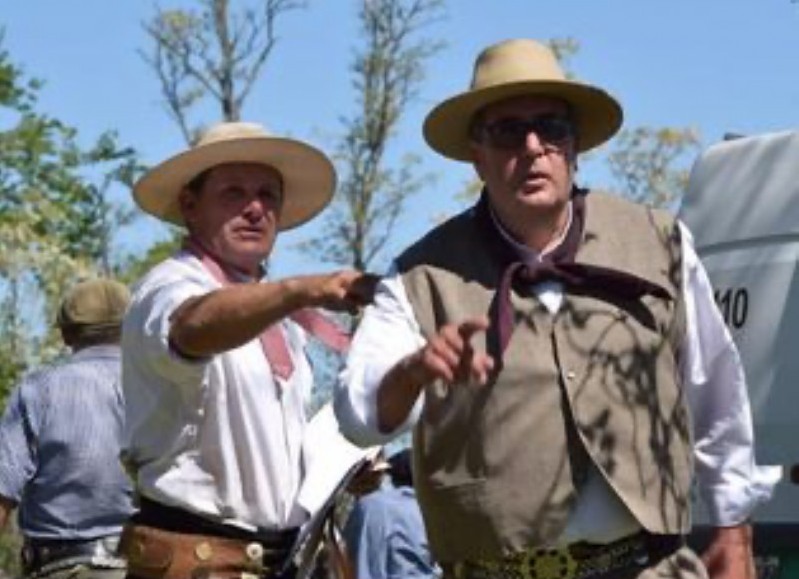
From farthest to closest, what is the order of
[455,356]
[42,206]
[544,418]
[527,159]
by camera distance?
[42,206]
[527,159]
[544,418]
[455,356]

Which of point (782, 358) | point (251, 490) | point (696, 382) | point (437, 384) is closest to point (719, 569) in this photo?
point (696, 382)

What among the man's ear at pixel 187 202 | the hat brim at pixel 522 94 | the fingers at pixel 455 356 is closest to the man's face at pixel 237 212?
the man's ear at pixel 187 202

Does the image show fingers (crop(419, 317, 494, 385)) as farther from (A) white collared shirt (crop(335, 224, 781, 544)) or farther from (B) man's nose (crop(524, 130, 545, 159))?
(B) man's nose (crop(524, 130, 545, 159))

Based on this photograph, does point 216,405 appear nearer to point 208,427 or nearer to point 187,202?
point 208,427

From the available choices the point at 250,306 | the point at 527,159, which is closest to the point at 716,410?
the point at 527,159

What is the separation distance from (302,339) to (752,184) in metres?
2.82

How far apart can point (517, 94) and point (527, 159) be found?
7.2 inches

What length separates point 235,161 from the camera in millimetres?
6254

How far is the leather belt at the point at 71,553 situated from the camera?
875cm

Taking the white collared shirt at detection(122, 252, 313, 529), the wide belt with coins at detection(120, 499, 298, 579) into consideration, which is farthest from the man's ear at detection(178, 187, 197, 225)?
the wide belt with coins at detection(120, 499, 298, 579)

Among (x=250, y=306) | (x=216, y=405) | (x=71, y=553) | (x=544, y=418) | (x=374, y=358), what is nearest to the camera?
(x=374, y=358)

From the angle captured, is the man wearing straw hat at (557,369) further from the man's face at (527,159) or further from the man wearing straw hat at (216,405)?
the man wearing straw hat at (216,405)

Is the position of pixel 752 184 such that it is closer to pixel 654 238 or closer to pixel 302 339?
pixel 302 339

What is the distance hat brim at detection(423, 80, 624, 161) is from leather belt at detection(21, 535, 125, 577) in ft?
11.9
